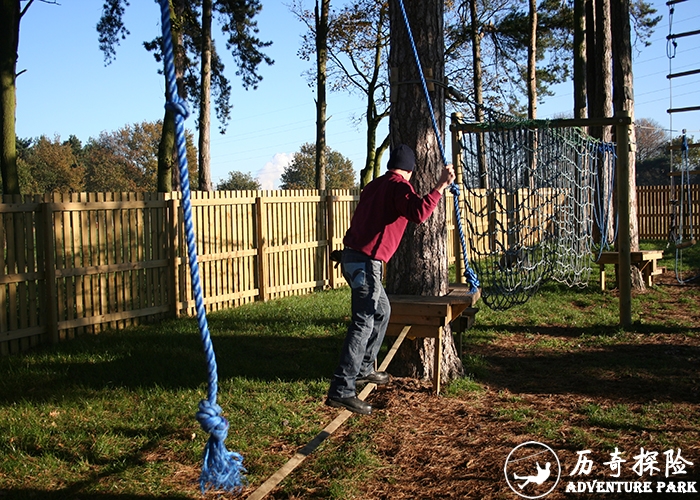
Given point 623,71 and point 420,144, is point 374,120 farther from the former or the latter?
point 420,144

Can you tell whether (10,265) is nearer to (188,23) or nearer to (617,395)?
(617,395)

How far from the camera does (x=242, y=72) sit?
88.8ft

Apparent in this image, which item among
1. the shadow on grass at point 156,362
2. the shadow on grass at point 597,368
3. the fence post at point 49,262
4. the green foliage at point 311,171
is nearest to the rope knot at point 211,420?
the shadow on grass at point 156,362

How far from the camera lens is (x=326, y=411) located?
5945 millimetres

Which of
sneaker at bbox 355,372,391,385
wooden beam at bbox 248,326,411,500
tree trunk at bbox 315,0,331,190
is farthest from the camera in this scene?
tree trunk at bbox 315,0,331,190

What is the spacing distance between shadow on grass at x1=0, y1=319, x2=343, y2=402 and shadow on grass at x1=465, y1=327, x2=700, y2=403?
6.31 ft

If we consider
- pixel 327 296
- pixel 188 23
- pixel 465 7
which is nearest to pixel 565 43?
pixel 465 7

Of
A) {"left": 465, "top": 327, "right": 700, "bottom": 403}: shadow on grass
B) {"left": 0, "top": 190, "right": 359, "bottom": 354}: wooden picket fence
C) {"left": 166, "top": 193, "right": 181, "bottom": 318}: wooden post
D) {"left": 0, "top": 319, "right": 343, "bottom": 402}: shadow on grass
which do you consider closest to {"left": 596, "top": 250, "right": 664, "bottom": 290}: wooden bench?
{"left": 465, "top": 327, "right": 700, "bottom": 403}: shadow on grass

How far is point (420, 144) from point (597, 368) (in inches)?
123

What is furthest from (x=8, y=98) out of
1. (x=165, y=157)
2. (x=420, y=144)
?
(x=420, y=144)

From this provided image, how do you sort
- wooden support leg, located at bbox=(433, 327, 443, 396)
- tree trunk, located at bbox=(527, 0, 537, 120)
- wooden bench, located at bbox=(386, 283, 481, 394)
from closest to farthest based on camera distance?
wooden bench, located at bbox=(386, 283, 481, 394), wooden support leg, located at bbox=(433, 327, 443, 396), tree trunk, located at bbox=(527, 0, 537, 120)

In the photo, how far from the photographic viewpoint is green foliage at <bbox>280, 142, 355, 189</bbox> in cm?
7962
